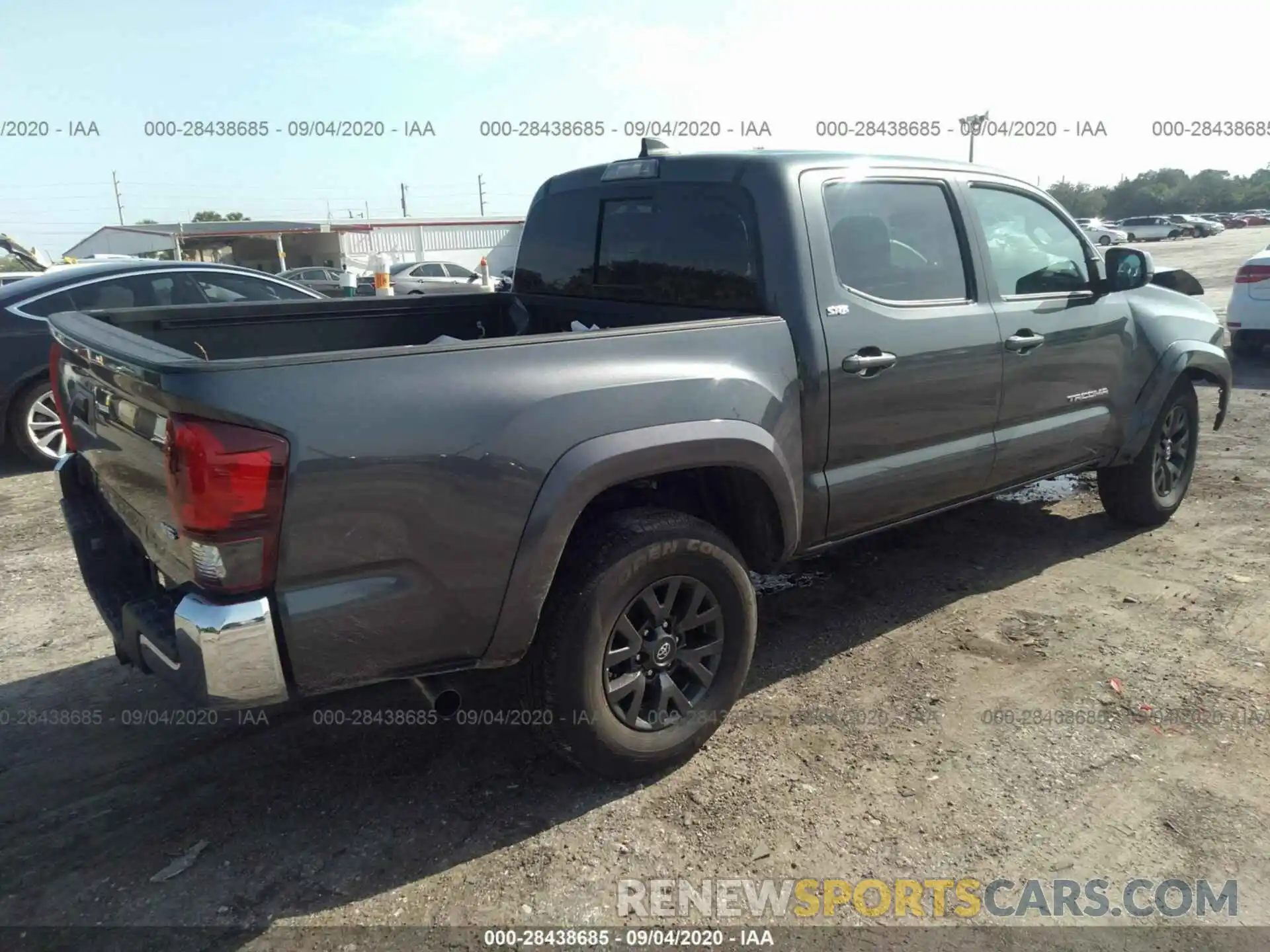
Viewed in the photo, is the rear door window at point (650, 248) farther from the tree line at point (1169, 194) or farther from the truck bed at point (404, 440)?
the tree line at point (1169, 194)

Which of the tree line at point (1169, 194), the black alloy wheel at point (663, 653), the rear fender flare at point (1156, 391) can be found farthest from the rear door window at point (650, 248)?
the tree line at point (1169, 194)

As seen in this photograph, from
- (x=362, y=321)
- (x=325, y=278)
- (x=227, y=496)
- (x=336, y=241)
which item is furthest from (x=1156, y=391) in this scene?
(x=336, y=241)

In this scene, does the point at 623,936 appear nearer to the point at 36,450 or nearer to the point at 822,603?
the point at 822,603

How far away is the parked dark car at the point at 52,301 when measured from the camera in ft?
22.5

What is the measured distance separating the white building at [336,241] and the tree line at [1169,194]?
54757 millimetres

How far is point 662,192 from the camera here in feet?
12.3

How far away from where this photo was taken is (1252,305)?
10.3m

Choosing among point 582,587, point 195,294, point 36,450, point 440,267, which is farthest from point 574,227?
point 440,267

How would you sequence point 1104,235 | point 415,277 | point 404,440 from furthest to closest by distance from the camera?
point 1104,235
point 415,277
point 404,440

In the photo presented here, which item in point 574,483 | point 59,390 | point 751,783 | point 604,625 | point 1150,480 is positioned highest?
point 59,390

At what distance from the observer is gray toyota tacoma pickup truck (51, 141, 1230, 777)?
2.34m

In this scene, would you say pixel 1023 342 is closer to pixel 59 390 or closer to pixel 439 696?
pixel 439 696

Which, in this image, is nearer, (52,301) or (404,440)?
(404,440)

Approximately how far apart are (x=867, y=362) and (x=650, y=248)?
102 cm
